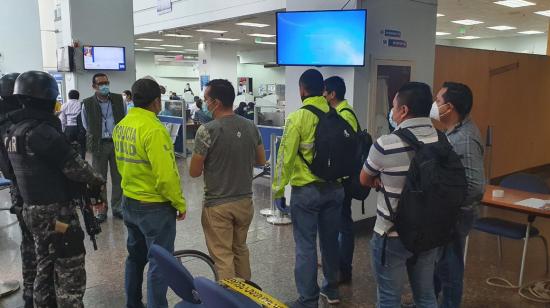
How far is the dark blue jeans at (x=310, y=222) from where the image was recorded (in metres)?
2.76

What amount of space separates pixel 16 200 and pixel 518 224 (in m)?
3.78

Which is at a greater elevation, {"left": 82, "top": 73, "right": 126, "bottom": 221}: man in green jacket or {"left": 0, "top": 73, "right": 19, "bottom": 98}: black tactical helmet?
{"left": 0, "top": 73, "right": 19, "bottom": 98}: black tactical helmet

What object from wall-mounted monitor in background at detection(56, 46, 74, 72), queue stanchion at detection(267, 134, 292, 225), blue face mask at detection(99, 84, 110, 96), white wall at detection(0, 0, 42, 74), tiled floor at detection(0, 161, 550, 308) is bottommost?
tiled floor at detection(0, 161, 550, 308)

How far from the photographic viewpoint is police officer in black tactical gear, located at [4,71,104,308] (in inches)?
86.6

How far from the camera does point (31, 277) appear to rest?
8.91 ft

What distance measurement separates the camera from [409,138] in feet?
6.28

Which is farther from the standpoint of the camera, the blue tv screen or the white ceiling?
the white ceiling

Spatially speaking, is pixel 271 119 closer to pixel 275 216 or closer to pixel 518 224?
pixel 275 216

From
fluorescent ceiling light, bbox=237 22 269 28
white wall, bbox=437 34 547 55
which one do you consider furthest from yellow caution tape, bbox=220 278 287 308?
white wall, bbox=437 34 547 55

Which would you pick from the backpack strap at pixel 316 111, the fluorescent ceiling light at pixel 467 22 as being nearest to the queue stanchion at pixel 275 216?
the backpack strap at pixel 316 111

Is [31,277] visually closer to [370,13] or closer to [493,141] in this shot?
[370,13]

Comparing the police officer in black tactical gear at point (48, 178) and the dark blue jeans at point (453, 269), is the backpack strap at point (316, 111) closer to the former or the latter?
the dark blue jeans at point (453, 269)

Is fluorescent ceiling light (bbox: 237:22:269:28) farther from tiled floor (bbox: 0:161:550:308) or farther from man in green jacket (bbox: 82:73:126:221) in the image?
tiled floor (bbox: 0:161:550:308)

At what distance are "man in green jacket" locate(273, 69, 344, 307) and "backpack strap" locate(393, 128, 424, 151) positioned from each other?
0.84m
